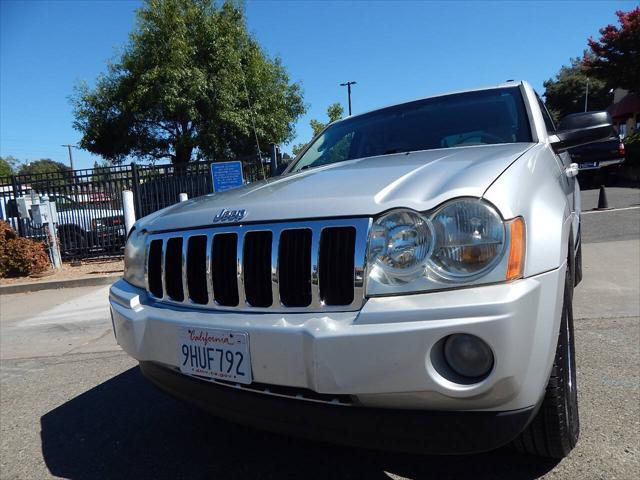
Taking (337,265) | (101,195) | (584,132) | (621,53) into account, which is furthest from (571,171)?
(621,53)

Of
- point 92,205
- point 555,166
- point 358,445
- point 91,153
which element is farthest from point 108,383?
point 91,153

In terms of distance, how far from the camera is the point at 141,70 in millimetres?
15102

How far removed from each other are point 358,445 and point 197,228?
3.81ft

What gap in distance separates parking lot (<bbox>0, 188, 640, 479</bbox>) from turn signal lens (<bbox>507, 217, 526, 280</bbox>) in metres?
1.10

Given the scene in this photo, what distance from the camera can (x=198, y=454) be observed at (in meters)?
2.56

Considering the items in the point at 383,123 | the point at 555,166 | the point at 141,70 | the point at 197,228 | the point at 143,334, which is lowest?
the point at 143,334

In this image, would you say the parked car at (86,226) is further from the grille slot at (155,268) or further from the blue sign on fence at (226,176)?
the grille slot at (155,268)

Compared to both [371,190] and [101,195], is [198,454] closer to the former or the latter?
[371,190]

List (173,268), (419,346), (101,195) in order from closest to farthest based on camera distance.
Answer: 1. (419,346)
2. (173,268)
3. (101,195)

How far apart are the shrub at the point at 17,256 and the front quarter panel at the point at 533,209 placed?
9.55 metres

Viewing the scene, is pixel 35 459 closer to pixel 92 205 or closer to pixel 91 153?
pixel 92 205

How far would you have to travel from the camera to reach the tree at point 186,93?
14.7 m

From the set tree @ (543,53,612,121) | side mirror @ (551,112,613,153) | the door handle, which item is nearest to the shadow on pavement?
side mirror @ (551,112,613,153)

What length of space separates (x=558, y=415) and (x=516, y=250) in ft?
2.46
